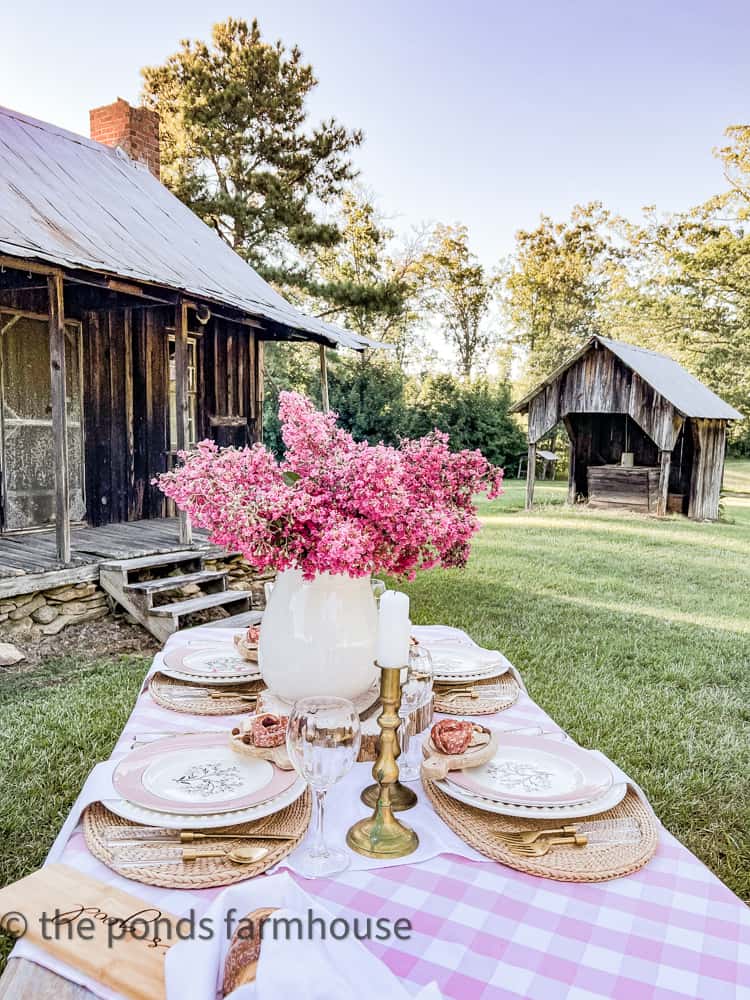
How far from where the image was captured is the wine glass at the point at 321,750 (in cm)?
124

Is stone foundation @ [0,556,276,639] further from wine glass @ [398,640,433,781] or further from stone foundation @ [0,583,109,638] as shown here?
wine glass @ [398,640,433,781]

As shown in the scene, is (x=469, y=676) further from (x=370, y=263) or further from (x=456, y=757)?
(x=370, y=263)

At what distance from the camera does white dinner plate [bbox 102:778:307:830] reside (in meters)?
1.34

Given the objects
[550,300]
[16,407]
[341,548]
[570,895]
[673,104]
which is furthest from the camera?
[550,300]

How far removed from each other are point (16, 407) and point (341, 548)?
6162mm

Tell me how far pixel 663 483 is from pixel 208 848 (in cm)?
1393

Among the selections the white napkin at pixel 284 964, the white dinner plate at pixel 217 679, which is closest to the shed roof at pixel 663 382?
the white dinner plate at pixel 217 679

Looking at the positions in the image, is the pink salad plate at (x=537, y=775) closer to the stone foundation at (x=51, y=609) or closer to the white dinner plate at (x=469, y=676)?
the white dinner plate at (x=469, y=676)

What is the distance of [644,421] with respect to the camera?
13953 millimetres

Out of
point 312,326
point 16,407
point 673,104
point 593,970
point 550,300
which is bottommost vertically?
point 593,970

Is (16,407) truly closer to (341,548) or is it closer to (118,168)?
(118,168)

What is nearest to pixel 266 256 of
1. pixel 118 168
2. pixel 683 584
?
pixel 118 168

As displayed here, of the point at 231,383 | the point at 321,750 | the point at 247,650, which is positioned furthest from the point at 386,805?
the point at 231,383

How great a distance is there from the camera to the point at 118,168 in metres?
8.43
